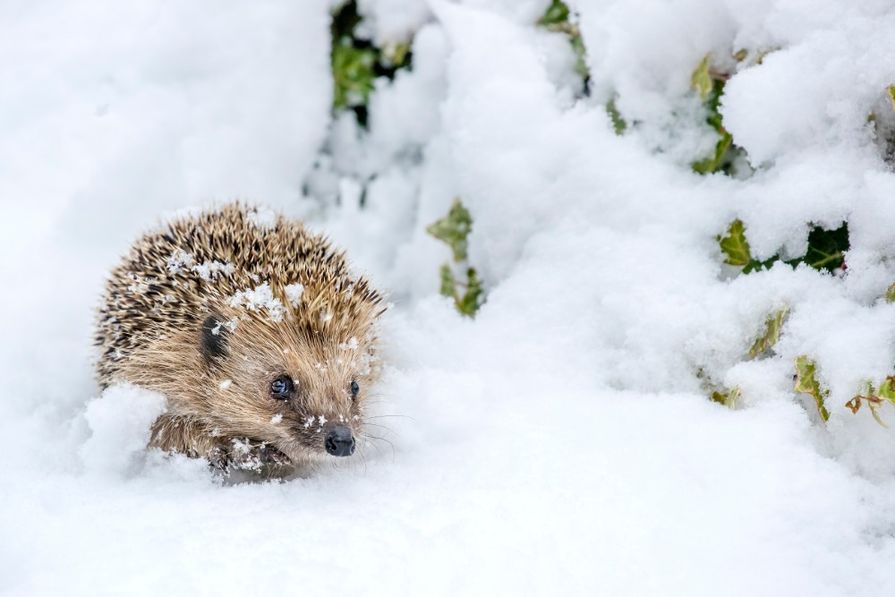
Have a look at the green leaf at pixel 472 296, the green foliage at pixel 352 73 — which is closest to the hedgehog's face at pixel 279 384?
the green leaf at pixel 472 296

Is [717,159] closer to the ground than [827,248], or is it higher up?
higher up

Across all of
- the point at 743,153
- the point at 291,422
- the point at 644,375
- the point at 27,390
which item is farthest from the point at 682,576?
the point at 27,390

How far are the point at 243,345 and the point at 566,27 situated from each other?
1.88 meters

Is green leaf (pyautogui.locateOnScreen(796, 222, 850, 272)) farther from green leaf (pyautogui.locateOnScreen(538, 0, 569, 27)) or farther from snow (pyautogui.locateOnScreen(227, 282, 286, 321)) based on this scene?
snow (pyautogui.locateOnScreen(227, 282, 286, 321))

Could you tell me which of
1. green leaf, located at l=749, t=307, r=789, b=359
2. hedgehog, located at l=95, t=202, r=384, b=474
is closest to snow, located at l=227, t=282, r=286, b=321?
hedgehog, located at l=95, t=202, r=384, b=474

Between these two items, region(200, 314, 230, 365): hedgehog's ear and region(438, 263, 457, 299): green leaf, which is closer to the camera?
region(200, 314, 230, 365): hedgehog's ear

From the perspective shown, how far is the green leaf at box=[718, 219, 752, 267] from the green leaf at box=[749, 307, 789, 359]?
0.25 m

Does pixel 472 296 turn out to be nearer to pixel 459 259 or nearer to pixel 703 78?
pixel 459 259

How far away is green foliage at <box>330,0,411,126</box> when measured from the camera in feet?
12.7

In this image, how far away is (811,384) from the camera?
7.07 ft

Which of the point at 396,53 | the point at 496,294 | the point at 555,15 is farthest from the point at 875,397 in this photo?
the point at 396,53

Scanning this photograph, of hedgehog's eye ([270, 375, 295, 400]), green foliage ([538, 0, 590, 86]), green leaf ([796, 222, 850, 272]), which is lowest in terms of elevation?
hedgehog's eye ([270, 375, 295, 400])

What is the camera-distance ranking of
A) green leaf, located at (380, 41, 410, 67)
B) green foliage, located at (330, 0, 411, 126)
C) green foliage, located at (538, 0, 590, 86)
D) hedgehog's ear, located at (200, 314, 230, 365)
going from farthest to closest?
green foliage, located at (330, 0, 411, 126), green leaf, located at (380, 41, 410, 67), green foliage, located at (538, 0, 590, 86), hedgehog's ear, located at (200, 314, 230, 365)

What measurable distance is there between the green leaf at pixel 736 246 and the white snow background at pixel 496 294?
0.06m
